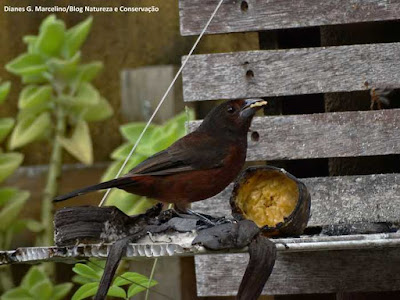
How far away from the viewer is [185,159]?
331cm

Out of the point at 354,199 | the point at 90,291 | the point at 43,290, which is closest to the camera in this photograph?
the point at 90,291

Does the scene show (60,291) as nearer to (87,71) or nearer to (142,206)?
(142,206)

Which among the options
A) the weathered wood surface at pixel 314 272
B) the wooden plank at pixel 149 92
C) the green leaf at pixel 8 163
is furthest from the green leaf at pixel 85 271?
the wooden plank at pixel 149 92

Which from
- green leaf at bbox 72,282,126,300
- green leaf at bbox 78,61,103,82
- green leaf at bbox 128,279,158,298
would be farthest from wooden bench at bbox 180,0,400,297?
green leaf at bbox 78,61,103,82

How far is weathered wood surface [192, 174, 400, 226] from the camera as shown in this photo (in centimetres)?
376

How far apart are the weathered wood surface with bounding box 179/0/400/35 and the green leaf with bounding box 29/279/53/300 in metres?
1.15

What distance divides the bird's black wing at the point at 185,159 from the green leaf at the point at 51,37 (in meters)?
1.45

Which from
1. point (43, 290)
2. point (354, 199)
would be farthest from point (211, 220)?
point (43, 290)

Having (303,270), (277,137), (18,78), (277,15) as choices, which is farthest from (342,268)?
(18,78)

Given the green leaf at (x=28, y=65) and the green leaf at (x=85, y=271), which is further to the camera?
the green leaf at (x=28, y=65)

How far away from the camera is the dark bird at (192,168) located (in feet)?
10.8

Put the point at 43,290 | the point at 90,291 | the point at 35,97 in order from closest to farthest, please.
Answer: the point at 90,291 < the point at 43,290 < the point at 35,97

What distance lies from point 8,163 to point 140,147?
68 centimetres

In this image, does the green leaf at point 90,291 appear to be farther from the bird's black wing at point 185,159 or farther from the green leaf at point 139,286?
the bird's black wing at point 185,159
